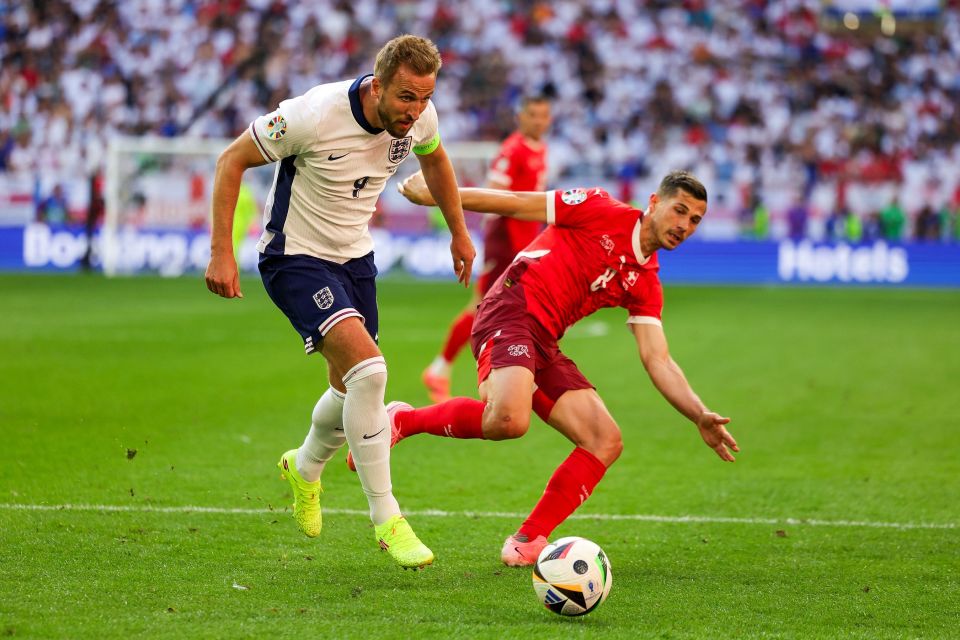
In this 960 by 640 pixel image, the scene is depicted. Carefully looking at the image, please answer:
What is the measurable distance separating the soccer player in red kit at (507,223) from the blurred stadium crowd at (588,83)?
1691 centimetres

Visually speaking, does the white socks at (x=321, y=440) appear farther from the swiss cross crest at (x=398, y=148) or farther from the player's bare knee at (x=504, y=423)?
the swiss cross crest at (x=398, y=148)

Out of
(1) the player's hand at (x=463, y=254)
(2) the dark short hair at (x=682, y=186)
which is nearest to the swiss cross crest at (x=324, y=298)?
(1) the player's hand at (x=463, y=254)

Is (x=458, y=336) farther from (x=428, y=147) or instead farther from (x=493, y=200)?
(x=428, y=147)

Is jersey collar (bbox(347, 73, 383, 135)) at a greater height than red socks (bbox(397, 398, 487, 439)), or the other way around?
jersey collar (bbox(347, 73, 383, 135))

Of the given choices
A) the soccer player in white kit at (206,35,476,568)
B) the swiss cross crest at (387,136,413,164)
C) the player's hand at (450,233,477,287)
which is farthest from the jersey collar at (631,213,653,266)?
the swiss cross crest at (387,136,413,164)

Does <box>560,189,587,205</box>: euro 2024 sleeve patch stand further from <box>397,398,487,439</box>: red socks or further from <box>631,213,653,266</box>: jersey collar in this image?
<box>397,398,487,439</box>: red socks

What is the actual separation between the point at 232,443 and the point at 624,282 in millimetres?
3377

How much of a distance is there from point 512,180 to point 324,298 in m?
5.23

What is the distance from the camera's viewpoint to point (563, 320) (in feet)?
18.5

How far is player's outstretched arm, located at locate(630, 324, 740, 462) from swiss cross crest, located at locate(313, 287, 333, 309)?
4.70ft

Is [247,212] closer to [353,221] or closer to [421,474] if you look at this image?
[421,474]

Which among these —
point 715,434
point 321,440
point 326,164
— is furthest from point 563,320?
point 326,164

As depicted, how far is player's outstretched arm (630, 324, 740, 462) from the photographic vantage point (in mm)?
5043

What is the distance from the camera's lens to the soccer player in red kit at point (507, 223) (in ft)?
32.8
